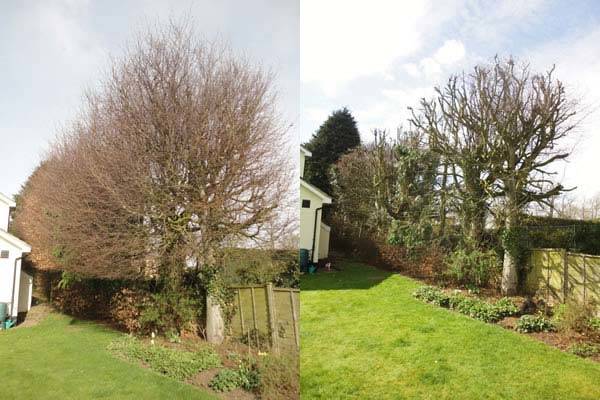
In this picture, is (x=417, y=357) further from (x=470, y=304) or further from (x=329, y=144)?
(x=329, y=144)

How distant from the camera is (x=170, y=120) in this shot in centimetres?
448

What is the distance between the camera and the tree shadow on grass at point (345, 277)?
4.25m

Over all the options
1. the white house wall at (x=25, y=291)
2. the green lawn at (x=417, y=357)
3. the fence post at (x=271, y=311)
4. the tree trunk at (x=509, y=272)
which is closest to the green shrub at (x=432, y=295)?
the green lawn at (x=417, y=357)

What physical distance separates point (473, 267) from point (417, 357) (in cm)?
205

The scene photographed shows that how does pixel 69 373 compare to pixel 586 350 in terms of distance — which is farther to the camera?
pixel 69 373

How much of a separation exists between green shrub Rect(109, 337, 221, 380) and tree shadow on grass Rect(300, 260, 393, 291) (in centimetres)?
113

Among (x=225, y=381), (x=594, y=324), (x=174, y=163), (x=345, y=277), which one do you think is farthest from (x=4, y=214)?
(x=594, y=324)

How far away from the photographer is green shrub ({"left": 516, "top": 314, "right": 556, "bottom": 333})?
320 cm

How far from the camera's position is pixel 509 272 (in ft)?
13.9

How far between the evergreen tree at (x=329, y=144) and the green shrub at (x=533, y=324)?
3.27m

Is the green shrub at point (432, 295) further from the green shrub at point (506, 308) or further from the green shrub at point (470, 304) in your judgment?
the green shrub at point (506, 308)

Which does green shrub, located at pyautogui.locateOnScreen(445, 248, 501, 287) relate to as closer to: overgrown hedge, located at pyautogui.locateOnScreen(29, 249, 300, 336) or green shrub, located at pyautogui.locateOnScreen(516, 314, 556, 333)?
green shrub, located at pyautogui.locateOnScreen(516, 314, 556, 333)

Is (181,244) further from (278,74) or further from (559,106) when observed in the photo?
(559,106)

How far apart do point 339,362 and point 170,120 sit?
9.78 ft
